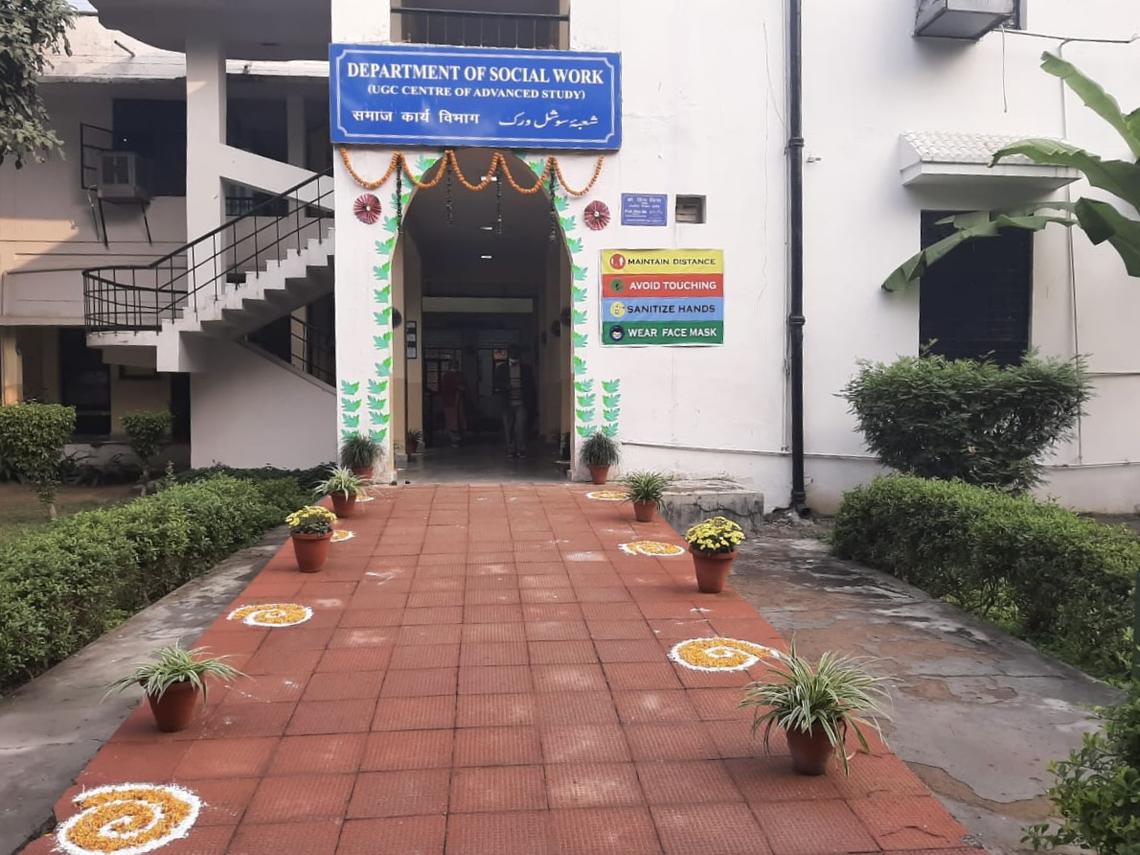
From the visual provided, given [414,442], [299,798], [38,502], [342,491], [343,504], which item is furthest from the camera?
[414,442]

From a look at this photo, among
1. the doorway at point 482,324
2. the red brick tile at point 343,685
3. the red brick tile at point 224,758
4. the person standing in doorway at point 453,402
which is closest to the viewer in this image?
the red brick tile at point 224,758

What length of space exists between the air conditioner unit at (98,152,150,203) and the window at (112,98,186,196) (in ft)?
2.00

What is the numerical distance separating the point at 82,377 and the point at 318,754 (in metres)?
15.6

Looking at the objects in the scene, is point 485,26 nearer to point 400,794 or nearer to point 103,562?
point 103,562

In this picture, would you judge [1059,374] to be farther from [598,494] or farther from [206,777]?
[206,777]

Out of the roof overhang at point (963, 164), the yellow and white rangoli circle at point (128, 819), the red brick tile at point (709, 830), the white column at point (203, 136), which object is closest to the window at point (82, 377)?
the white column at point (203, 136)

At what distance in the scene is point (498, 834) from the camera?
2980 mm

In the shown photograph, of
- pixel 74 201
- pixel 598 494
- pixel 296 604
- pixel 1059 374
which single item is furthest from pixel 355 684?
pixel 74 201

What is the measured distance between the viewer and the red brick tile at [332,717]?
3781mm

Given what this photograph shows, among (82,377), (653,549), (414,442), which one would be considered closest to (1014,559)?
(653,549)

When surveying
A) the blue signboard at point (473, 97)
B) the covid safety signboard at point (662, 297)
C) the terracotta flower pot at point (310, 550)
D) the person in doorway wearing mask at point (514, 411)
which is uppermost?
the blue signboard at point (473, 97)

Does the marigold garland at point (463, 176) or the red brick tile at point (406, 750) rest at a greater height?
the marigold garland at point (463, 176)

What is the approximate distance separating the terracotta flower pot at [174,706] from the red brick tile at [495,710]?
1223 mm

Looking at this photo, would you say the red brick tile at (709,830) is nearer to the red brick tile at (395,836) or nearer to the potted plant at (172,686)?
the red brick tile at (395,836)
